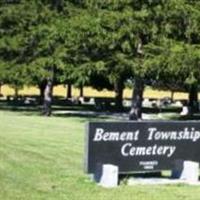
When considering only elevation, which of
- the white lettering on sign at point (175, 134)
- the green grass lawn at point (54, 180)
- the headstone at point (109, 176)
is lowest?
the green grass lawn at point (54, 180)

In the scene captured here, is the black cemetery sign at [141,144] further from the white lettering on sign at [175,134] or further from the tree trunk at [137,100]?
the tree trunk at [137,100]

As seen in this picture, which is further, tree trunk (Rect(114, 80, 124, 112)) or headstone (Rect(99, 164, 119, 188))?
tree trunk (Rect(114, 80, 124, 112))

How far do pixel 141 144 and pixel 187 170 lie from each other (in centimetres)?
110

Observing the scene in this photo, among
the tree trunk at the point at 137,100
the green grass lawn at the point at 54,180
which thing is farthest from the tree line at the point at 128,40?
the green grass lawn at the point at 54,180

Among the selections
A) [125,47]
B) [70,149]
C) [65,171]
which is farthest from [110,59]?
[65,171]

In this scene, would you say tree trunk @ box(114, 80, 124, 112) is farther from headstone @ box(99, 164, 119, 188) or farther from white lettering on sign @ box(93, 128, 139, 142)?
headstone @ box(99, 164, 119, 188)

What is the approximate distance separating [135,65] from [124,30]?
5.89 feet

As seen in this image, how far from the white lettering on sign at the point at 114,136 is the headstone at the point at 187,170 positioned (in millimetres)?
1162

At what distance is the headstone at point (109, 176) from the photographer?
13311mm

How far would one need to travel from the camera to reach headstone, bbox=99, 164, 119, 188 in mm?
13311

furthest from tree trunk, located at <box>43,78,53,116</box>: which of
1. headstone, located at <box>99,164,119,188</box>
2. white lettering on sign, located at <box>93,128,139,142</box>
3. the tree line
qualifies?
headstone, located at <box>99,164,119,188</box>

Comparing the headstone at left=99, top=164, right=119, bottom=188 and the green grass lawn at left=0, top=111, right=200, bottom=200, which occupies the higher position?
the headstone at left=99, top=164, right=119, bottom=188

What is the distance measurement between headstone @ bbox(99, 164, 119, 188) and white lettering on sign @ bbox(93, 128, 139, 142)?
486 millimetres

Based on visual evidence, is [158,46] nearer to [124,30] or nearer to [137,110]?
[124,30]
